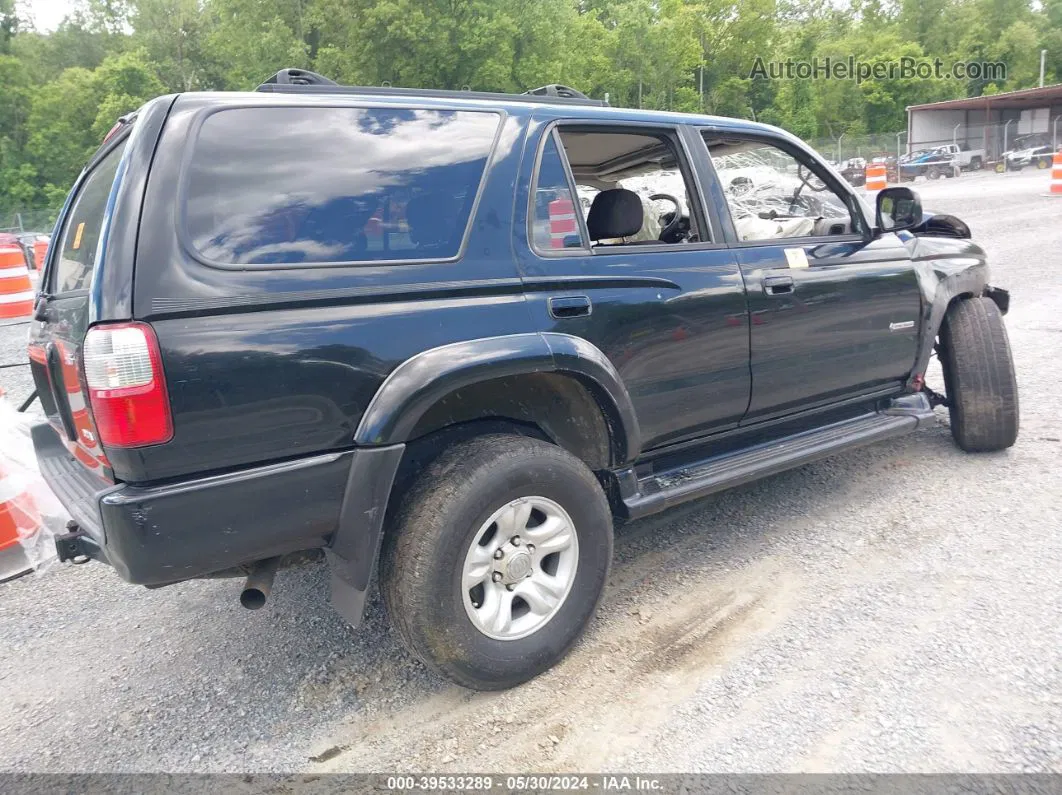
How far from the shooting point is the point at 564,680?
275 cm

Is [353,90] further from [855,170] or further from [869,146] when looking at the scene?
[869,146]

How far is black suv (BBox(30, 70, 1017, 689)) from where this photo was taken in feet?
7.11

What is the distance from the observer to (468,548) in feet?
8.30

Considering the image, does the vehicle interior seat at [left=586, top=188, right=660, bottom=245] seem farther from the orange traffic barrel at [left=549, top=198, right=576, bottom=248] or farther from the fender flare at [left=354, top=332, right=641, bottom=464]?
the fender flare at [left=354, top=332, right=641, bottom=464]

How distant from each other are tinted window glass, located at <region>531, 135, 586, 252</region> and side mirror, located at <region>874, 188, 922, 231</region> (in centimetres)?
193

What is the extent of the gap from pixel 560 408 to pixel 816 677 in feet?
4.17

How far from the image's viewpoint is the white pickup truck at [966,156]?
1603 inches

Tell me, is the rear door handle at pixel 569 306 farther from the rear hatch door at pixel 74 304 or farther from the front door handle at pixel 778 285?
the rear hatch door at pixel 74 304

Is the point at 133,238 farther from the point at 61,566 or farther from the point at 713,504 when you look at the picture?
the point at 713,504

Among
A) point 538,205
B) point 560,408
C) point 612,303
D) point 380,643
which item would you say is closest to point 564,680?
point 380,643

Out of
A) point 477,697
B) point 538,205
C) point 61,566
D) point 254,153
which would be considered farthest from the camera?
point 61,566

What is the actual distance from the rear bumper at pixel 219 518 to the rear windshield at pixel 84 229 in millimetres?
695

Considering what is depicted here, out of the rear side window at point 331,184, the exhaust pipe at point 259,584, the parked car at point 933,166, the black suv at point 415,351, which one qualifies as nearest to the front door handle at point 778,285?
the black suv at point 415,351

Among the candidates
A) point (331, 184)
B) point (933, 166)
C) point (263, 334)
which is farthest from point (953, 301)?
point (933, 166)
